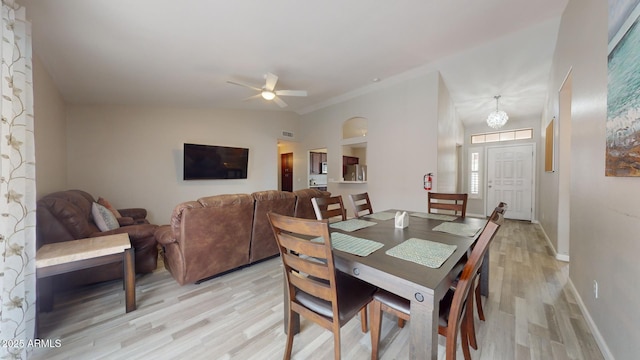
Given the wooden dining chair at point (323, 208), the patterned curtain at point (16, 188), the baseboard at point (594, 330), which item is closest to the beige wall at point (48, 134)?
the patterned curtain at point (16, 188)

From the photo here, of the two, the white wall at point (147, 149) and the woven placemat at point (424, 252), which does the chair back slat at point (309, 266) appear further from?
the white wall at point (147, 149)

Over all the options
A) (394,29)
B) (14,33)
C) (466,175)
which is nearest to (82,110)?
(14,33)

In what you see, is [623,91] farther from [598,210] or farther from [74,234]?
[74,234]

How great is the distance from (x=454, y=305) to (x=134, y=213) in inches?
189

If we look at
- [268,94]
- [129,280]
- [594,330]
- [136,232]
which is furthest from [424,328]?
[268,94]

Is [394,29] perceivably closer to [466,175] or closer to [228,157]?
[228,157]

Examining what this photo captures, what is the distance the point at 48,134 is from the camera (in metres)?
2.78

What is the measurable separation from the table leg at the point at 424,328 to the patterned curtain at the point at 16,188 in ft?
7.62

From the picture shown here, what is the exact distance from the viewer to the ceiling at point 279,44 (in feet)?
6.59

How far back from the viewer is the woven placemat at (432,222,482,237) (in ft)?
5.36

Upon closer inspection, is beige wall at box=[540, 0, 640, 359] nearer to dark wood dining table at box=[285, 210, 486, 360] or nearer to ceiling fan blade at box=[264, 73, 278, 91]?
dark wood dining table at box=[285, 210, 486, 360]

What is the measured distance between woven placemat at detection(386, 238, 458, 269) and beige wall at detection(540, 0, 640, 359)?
91 cm

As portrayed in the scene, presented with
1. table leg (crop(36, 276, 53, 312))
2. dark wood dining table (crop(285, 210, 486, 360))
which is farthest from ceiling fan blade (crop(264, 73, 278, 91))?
table leg (crop(36, 276, 53, 312))

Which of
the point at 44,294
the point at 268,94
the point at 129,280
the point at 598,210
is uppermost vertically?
the point at 268,94
